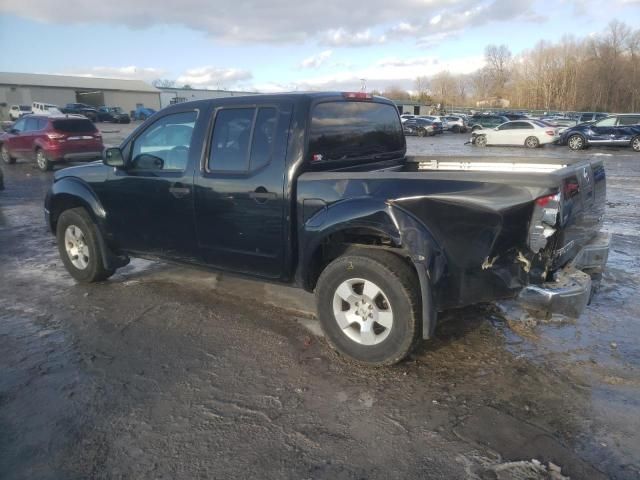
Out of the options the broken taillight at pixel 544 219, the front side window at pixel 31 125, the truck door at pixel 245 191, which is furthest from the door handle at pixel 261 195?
the front side window at pixel 31 125

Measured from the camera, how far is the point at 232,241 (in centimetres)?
448

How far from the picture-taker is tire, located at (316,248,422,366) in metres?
3.58

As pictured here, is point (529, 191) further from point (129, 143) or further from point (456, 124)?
point (456, 124)

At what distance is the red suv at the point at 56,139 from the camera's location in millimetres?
16188

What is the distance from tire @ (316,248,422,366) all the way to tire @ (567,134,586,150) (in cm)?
2505

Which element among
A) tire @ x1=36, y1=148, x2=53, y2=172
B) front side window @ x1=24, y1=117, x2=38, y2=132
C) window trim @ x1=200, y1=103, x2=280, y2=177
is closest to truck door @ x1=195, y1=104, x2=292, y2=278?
window trim @ x1=200, y1=103, x2=280, y2=177

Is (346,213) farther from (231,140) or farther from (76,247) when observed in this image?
(76,247)

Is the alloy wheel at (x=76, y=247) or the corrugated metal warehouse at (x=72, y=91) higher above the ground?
the corrugated metal warehouse at (x=72, y=91)

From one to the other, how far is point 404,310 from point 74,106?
59680 millimetres

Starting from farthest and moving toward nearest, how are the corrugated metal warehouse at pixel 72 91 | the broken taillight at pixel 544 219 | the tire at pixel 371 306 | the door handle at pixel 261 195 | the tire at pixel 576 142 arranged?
the corrugated metal warehouse at pixel 72 91 → the tire at pixel 576 142 → the door handle at pixel 261 195 → the tire at pixel 371 306 → the broken taillight at pixel 544 219

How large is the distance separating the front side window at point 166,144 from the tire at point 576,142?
2487cm

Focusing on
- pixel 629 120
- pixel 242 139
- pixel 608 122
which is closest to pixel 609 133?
pixel 608 122

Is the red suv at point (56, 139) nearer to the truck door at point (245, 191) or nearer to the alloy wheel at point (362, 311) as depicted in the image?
the truck door at point (245, 191)

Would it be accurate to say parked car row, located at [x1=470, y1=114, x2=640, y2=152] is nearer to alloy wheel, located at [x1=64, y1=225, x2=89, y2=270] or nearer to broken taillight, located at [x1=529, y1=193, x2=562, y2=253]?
broken taillight, located at [x1=529, y1=193, x2=562, y2=253]
